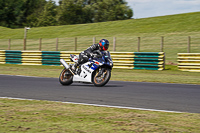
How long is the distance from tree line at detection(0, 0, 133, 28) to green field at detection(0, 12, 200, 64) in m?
31.7

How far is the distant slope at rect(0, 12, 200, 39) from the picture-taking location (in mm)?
40019

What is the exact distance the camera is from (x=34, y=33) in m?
51.5

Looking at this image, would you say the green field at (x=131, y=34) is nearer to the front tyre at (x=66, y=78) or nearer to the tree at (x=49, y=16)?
the front tyre at (x=66, y=78)

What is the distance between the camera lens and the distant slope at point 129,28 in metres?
40.0

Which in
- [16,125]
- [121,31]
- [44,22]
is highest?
[44,22]

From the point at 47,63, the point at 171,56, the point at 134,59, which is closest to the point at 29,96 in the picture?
the point at 134,59

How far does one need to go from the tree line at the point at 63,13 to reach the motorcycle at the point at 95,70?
7410 centimetres

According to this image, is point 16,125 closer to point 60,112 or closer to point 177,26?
point 60,112

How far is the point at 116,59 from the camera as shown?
23.0m

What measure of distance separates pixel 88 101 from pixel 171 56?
2017cm

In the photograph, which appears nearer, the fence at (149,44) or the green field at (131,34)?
the fence at (149,44)

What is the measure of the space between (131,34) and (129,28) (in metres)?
4.62

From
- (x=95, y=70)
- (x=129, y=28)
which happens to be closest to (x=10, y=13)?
(x=129, y=28)

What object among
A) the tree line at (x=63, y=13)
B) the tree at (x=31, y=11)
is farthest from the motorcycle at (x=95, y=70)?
the tree at (x=31, y=11)
